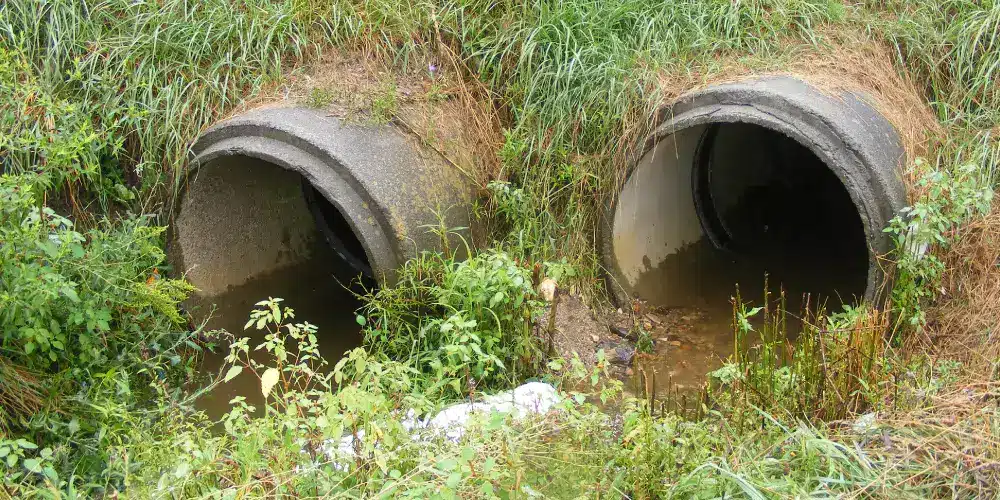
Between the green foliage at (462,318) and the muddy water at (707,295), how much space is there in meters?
0.75

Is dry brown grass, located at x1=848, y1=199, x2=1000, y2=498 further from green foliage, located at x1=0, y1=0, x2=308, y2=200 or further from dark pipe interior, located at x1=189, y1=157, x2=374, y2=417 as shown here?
green foliage, located at x1=0, y1=0, x2=308, y2=200

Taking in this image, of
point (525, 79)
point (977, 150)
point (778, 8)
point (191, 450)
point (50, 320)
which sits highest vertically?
point (778, 8)

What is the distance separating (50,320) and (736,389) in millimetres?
2871

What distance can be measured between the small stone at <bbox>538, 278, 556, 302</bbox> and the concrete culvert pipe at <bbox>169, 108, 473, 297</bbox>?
53 cm

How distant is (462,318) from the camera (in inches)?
152

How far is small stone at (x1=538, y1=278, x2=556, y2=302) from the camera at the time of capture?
13.8 ft

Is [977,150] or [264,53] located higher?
[264,53]

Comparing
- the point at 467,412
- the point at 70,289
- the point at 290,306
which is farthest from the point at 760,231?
the point at 70,289

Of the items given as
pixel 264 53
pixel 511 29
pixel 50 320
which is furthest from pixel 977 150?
pixel 50 320

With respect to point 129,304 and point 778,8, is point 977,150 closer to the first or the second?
point 778,8

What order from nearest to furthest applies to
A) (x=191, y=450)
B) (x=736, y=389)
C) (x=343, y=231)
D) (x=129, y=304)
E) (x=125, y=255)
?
(x=191, y=450), (x=736, y=389), (x=129, y=304), (x=125, y=255), (x=343, y=231)

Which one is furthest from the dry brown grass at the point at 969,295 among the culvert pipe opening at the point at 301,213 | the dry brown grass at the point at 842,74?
the culvert pipe opening at the point at 301,213

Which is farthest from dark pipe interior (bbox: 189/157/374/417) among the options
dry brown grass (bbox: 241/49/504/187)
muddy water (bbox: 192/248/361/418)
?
dry brown grass (bbox: 241/49/504/187)

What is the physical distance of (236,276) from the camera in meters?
5.20
